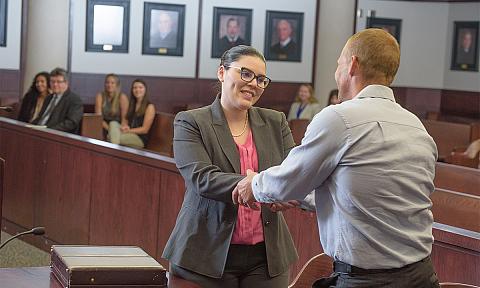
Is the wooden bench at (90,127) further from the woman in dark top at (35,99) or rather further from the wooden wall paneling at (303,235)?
the wooden wall paneling at (303,235)

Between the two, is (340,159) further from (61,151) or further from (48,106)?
(48,106)

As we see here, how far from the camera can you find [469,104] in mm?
16656

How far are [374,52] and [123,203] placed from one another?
467cm

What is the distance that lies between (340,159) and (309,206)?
459mm

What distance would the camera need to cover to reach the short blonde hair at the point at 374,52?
2.67 m

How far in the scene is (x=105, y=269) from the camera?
9.18ft

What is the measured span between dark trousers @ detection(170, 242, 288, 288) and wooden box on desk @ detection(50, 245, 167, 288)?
13.9 inches

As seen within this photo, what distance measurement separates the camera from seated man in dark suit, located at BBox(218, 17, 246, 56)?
1568 centimetres

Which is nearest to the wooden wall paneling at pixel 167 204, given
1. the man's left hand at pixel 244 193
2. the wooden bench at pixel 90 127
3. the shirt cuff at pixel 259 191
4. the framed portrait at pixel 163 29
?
the man's left hand at pixel 244 193

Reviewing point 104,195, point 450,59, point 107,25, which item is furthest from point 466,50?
point 104,195

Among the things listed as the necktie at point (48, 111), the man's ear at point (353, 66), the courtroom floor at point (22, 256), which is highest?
the man's ear at point (353, 66)

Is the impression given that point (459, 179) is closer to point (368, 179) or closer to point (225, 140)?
point (225, 140)

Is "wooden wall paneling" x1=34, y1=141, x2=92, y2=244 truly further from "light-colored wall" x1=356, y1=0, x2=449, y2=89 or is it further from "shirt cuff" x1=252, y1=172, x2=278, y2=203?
"light-colored wall" x1=356, y1=0, x2=449, y2=89

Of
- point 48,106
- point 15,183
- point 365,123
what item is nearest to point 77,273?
point 365,123
